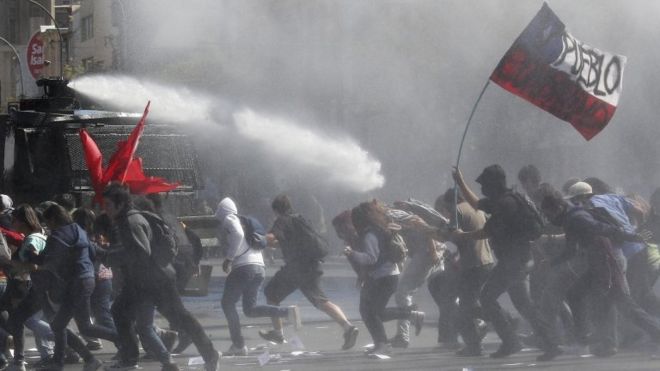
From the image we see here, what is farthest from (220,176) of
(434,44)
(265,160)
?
(434,44)

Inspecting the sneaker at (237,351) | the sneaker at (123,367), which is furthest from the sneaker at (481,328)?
the sneaker at (123,367)

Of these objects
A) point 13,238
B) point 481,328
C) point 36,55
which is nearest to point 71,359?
point 13,238

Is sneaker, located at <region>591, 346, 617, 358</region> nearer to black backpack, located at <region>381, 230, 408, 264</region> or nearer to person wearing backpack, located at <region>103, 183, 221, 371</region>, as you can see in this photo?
black backpack, located at <region>381, 230, 408, 264</region>

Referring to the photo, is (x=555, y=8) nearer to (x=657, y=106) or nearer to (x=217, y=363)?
(x=657, y=106)

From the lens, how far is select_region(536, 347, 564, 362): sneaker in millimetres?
9547

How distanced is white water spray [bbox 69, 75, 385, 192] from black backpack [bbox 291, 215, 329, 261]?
6.33 feet

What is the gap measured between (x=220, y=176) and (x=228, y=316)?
21086 mm

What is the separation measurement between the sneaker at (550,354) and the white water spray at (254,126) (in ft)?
10.9

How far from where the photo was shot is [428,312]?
14203mm

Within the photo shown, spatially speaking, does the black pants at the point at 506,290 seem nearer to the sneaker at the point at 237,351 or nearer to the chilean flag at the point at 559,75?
the chilean flag at the point at 559,75

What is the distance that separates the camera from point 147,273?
8.52m

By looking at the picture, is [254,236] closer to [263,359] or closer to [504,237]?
[263,359]

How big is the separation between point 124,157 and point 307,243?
191 cm

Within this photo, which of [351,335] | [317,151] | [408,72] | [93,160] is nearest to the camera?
[351,335]
